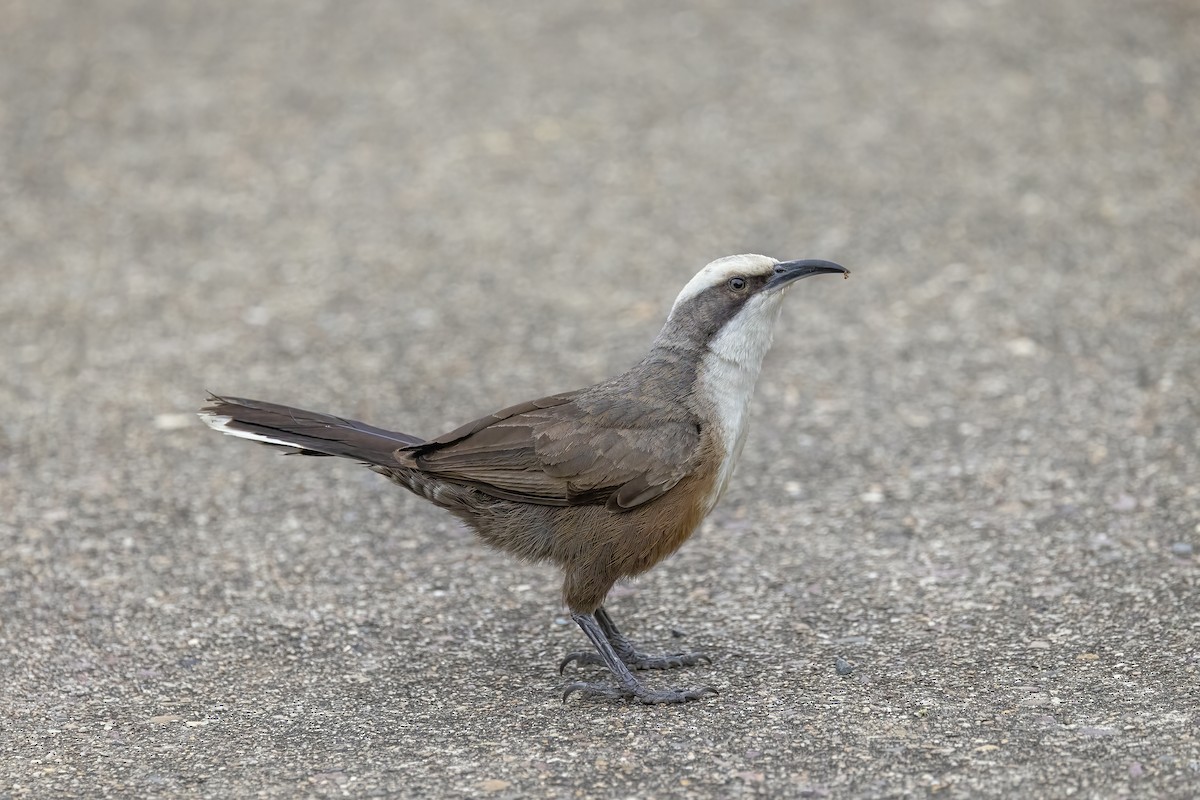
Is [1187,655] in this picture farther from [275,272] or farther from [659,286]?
[275,272]

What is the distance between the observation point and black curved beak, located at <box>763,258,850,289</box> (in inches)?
181

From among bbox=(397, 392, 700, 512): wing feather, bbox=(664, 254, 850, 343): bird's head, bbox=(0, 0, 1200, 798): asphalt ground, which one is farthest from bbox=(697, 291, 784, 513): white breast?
bbox=(0, 0, 1200, 798): asphalt ground

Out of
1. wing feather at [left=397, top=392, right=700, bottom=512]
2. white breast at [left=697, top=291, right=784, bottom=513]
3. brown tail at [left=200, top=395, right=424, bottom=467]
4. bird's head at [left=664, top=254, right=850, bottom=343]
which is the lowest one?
brown tail at [left=200, top=395, right=424, bottom=467]

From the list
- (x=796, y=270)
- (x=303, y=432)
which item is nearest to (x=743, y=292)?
(x=796, y=270)

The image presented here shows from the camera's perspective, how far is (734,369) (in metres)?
4.63

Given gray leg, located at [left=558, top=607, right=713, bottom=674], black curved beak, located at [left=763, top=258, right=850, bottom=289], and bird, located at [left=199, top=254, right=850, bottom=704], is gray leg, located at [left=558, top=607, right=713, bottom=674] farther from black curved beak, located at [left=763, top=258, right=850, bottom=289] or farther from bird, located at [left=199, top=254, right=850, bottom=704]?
black curved beak, located at [left=763, top=258, right=850, bottom=289]

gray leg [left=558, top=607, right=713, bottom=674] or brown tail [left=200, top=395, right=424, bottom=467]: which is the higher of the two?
brown tail [left=200, top=395, right=424, bottom=467]

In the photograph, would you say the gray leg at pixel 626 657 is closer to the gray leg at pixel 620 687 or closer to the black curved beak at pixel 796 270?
the gray leg at pixel 620 687

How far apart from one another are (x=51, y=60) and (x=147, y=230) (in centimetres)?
294

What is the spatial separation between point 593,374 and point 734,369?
253 cm

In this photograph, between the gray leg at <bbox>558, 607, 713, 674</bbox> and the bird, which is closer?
the bird

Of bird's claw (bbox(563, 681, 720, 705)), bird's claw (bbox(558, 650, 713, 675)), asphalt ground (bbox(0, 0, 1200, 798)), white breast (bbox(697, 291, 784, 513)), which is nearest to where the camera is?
asphalt ground (bbox(0, 0, 1200, 798))

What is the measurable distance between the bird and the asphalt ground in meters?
0.42

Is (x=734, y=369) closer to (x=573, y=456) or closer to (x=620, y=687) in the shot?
(x=573, y=456)
